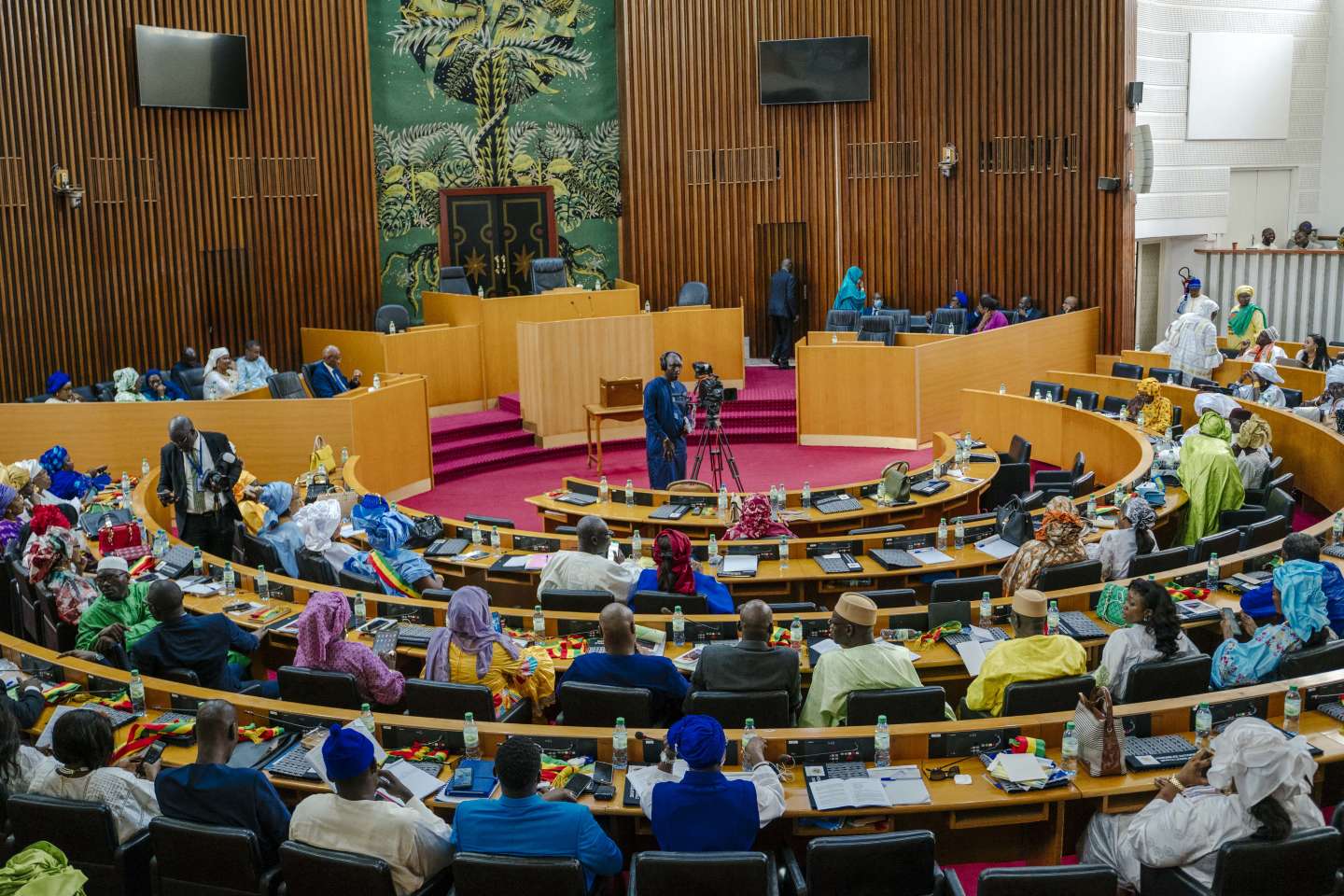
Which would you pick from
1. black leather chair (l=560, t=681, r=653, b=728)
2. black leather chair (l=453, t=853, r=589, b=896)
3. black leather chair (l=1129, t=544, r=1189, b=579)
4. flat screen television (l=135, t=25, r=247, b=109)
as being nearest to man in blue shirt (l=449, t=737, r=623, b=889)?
black leather chair (l=453, t=853, r=589, b=896)

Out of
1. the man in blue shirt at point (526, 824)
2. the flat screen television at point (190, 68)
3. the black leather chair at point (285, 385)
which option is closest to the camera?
the man in blue shirt at point (526, 824)

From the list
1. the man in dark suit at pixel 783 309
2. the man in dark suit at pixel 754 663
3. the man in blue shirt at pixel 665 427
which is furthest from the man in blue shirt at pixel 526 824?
the man in dark suit at pixel 783 309

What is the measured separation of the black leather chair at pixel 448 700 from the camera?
552cm

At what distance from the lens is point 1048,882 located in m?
3.93

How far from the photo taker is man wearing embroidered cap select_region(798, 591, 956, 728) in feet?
18.0

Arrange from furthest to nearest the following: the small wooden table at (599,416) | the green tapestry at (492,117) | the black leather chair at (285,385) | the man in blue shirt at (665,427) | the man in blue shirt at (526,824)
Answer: the green tapestry at (492,117) → the small wooden table at (599,416) → the black leather chair at (285,385) → the man in blue shirt at (665,427) → the man in blue shirt at (526,824)

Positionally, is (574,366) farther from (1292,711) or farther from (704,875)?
(704,875)

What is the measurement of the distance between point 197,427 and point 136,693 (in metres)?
6.71

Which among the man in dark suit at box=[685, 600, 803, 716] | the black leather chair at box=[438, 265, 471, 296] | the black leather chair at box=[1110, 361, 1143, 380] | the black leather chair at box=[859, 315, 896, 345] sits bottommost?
the man in dark suit at box=[685, 600, 803, 716]

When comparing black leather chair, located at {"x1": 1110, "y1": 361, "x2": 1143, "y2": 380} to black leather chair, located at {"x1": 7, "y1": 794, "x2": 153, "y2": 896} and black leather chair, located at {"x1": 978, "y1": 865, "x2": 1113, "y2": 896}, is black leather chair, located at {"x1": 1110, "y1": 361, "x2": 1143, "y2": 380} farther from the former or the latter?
black leather chair, located at {"x1": 7, "y1": 794, "x2": 153, "y2": 896}

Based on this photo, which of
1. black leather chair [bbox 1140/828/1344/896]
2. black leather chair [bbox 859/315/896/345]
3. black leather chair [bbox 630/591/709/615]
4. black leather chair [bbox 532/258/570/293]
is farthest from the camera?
black leather chair [bbox 532/258/570/293]

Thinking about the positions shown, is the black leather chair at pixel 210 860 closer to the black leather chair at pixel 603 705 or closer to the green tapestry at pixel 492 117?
the black leather chair at pixel 603 705

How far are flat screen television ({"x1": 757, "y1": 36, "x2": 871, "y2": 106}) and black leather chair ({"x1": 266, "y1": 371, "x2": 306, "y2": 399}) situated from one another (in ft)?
26.4

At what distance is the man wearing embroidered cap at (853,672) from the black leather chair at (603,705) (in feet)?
2.39
